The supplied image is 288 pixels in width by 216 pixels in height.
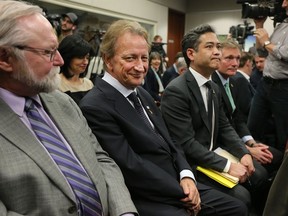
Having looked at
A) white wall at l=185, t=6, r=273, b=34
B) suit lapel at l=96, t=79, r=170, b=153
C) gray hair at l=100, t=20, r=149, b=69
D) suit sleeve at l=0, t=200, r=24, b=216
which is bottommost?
suit sleeve at l=0, t=200, r=24, b=216

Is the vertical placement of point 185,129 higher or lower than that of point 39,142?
lower

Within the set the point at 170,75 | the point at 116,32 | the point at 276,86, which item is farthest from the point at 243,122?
the point at 170,75

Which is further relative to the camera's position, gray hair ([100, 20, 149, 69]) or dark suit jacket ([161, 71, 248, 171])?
dark suit jacket ([161, 71, 248, 171])

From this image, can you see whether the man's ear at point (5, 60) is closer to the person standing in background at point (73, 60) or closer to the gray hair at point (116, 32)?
the gray hair at point (116, 32)

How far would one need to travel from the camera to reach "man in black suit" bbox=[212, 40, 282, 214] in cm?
231

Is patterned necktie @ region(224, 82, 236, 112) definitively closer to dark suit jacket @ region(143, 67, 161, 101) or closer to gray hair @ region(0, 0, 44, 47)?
gray hair @ region(0, 0, 44, 47)

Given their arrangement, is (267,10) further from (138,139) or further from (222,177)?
(138,139)

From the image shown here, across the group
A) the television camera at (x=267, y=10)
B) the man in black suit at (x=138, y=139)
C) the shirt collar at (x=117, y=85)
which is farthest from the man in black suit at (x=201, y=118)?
the television camera at (x=267, y=10)

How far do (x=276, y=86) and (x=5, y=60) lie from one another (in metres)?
2.12

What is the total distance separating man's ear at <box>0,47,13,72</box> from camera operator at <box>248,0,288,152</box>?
205cm

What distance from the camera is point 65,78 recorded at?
2670 millimetres

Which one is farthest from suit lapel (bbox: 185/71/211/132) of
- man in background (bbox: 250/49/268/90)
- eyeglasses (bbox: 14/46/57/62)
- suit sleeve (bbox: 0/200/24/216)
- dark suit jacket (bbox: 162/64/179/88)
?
dark suit jacket (bbox: 162/64/179/88)

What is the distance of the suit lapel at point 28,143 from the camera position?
107 centimetres

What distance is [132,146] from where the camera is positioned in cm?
156
